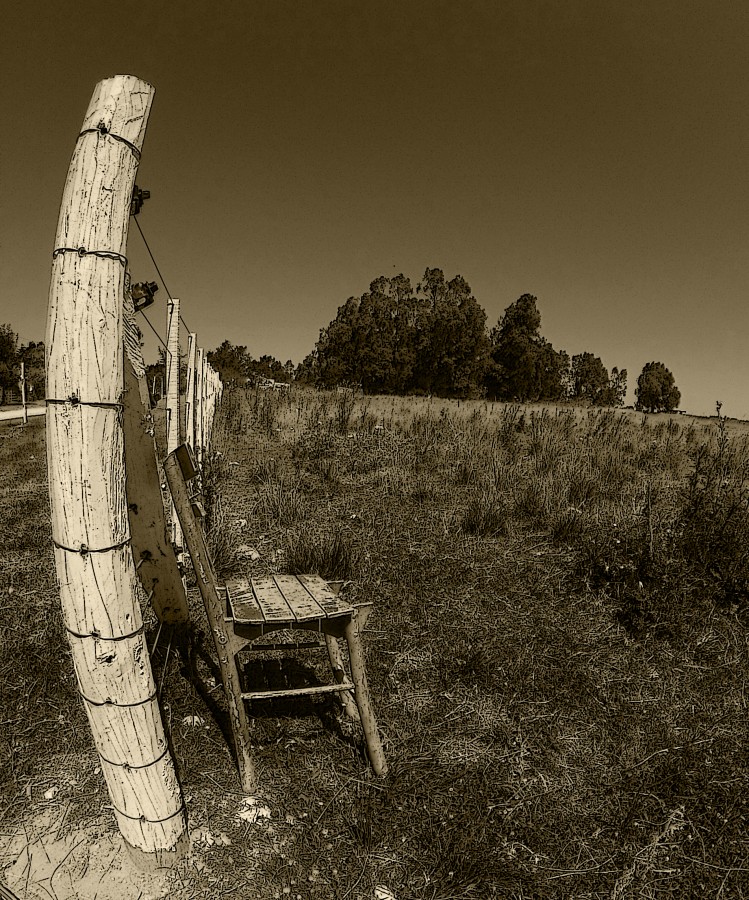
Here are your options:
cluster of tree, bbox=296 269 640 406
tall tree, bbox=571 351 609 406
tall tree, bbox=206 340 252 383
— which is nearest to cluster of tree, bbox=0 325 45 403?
tall tree, bbox=206 340 252 383

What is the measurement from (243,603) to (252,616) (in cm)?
18

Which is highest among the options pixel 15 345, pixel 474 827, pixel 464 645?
pixel 15 345

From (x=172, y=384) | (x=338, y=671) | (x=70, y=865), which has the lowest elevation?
(x=70, y=865)

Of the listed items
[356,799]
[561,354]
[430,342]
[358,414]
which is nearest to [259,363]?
[430,342]

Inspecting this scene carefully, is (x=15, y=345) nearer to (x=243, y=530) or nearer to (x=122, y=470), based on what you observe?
(x=243, y=530)

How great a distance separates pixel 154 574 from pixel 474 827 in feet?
6.30

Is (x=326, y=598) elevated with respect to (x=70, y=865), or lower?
elevated

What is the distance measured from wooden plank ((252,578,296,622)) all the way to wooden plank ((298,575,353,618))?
143 mm

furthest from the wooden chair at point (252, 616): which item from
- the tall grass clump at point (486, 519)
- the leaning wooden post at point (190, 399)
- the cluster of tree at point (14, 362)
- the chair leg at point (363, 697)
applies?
the cluster of tree at point (14, 362)

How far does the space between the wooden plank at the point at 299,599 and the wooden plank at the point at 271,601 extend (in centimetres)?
2

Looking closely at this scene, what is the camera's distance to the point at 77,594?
5.36 ft

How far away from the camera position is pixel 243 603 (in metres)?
2.33

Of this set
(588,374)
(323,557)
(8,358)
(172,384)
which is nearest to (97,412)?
(172,384)

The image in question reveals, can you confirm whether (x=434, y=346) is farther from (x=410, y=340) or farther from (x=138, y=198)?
(x=138, y=198)
